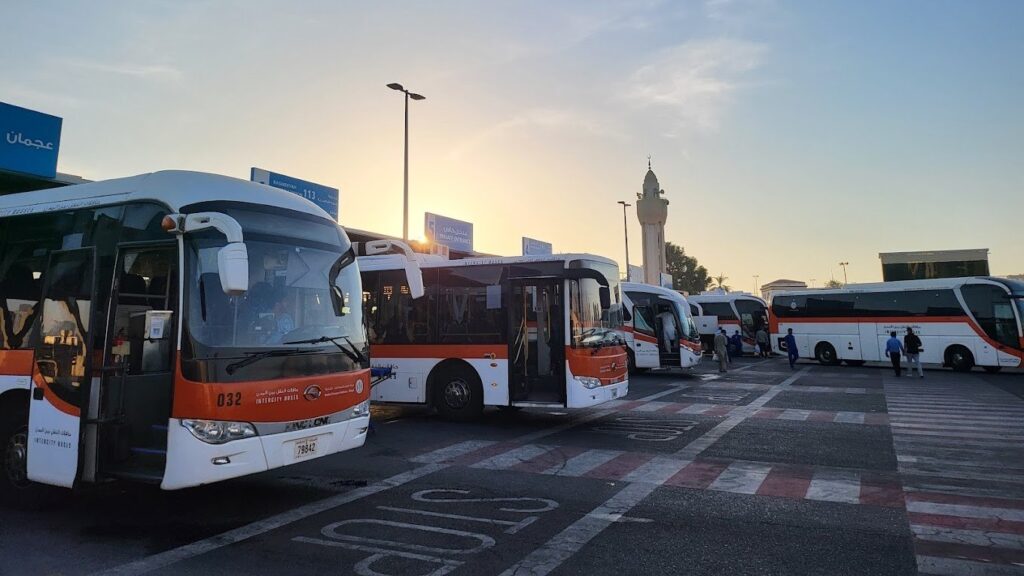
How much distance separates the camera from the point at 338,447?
20.1ft

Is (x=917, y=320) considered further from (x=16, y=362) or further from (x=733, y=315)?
(x=16, y=362)

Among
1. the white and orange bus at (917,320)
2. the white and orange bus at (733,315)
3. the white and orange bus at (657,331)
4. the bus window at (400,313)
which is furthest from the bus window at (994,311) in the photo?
the bus window at (400,313)

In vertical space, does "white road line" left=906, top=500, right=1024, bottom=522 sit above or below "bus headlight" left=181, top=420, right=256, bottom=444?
below

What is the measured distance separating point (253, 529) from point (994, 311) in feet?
87.4

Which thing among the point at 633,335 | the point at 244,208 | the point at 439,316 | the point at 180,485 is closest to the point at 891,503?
the point at 180,485

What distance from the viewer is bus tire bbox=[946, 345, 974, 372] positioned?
23172 millimetres

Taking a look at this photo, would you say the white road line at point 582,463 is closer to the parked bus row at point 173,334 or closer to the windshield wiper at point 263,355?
the parked bus row at point 173,334

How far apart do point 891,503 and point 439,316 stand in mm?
8219

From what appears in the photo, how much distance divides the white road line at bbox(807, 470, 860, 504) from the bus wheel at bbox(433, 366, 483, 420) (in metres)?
6.27

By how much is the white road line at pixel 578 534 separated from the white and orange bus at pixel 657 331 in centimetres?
1645

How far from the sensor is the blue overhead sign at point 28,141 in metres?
16.4

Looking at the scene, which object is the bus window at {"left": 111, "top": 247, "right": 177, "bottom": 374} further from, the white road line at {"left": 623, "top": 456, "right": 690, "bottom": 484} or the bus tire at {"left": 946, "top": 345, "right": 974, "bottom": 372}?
the bus tire at {"left": 946, "top": 345, "right": 974, "bottom": 372}

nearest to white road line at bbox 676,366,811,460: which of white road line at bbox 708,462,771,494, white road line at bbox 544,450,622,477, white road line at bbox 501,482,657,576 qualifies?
white road line at bbox 708,462,771,494

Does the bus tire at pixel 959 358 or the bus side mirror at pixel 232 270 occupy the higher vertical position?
the bus side mirror at pixel 232 270
